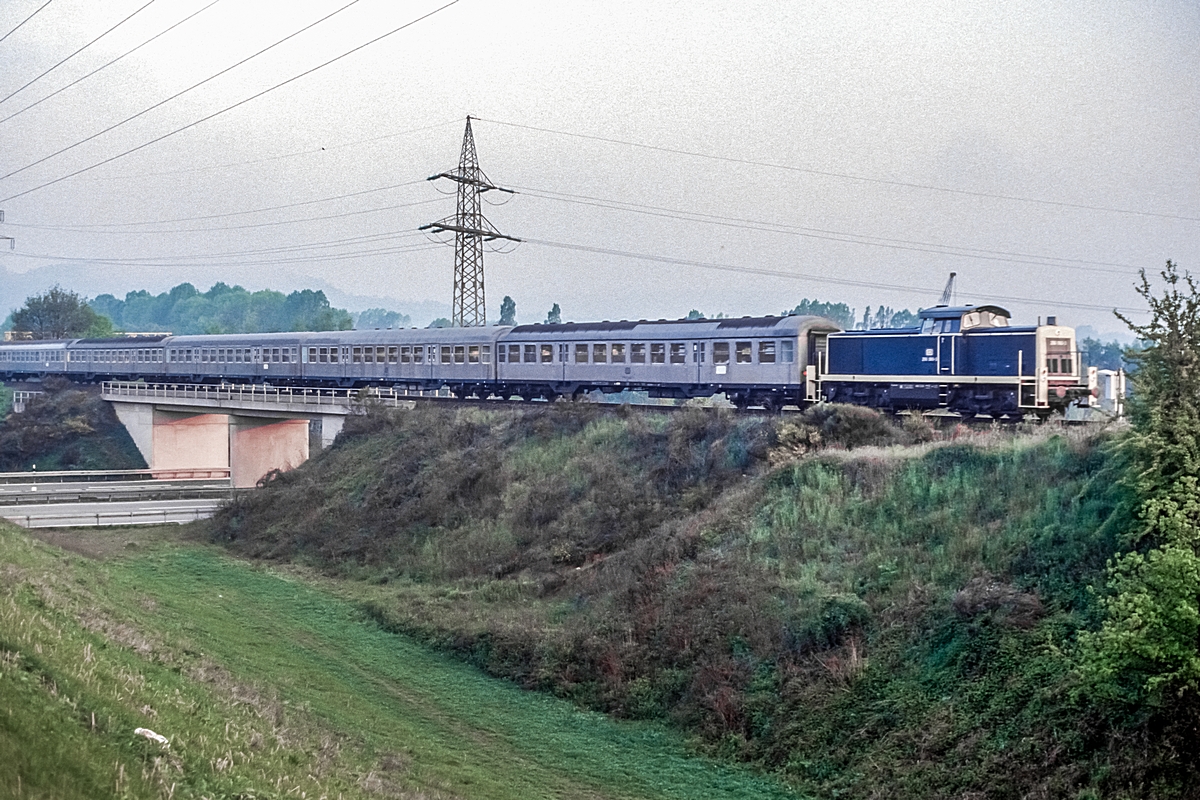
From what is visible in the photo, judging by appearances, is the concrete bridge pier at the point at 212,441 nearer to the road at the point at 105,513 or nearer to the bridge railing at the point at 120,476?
the bridge railing at the point at 120,476

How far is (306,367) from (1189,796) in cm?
4896

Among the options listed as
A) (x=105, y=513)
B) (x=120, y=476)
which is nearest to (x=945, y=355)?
(x=105, y=513)

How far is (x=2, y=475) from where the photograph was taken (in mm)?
54438

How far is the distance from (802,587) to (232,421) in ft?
144

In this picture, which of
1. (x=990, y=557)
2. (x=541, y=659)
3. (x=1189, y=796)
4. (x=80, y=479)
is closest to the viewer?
(x=1189, y=796)

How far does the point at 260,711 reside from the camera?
44.4 feet

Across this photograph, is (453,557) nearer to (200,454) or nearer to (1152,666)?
(1152,666)

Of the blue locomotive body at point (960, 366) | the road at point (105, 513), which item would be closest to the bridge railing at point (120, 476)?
the road at point (105, 513)

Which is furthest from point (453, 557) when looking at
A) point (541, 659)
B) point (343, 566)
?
point (541, 659)

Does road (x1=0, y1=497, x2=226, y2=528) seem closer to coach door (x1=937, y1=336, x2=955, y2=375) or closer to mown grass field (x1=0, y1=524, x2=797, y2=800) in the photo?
mown grass field (x1=0, y1=524, x2=797, y2=800)

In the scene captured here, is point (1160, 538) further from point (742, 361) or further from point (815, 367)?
point (742, 361)

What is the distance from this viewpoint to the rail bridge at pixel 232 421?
4603 cm

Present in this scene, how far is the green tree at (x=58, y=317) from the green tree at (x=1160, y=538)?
123m

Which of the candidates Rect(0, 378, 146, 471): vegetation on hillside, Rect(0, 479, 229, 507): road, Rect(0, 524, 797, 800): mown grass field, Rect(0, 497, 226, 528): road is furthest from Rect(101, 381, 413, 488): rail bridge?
Rect(0, 524, 797, 800): mown grass field
